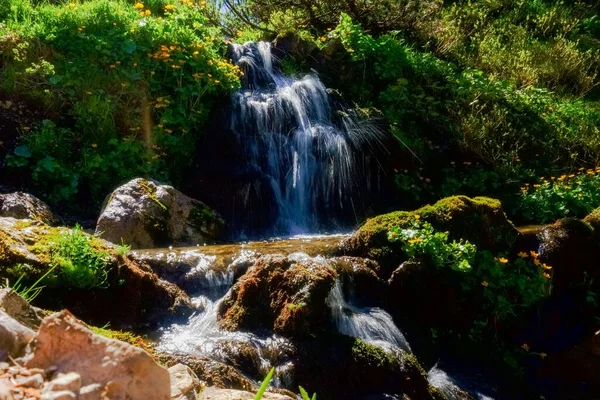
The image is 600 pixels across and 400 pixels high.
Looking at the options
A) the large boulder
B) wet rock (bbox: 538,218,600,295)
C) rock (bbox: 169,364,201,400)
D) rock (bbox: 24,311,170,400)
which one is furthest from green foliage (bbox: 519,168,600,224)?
rock (bbox: 24,311,170,400)

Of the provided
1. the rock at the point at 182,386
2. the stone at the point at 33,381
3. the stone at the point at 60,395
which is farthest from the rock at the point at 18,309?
the stone at the point at 60,395

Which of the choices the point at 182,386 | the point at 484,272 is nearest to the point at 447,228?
the point at 484,272

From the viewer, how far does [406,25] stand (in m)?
12.6

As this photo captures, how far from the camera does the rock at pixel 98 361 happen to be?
1461mm

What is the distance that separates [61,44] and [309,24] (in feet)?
19.4

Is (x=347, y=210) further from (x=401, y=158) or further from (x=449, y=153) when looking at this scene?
(x=449, y=153)

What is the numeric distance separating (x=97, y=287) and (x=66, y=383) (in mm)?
2924

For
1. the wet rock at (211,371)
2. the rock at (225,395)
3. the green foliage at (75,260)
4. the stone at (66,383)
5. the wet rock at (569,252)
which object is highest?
the wet rock at (569,252)

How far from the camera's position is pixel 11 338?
5.26 ft

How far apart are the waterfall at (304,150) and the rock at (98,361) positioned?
6184 mm

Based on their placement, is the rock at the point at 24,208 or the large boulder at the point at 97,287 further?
the rock at the point at 24,208

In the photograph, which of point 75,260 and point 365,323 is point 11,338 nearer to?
point 75,260

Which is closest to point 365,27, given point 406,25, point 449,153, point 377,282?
point 406,25

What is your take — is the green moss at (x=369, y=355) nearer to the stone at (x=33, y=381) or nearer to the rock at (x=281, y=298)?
the rock at (x=281, y=298)
